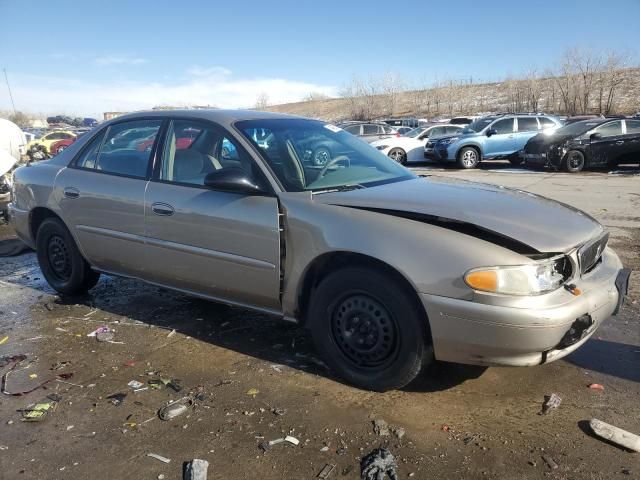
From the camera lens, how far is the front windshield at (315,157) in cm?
354

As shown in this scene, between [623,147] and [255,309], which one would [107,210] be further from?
[623,147]

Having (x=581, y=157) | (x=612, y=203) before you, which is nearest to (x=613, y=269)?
(x=612, y=203)

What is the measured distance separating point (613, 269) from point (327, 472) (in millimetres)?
2122

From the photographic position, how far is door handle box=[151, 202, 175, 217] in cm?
379

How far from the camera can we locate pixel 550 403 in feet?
9.81

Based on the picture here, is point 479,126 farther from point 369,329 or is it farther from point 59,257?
point 369,329

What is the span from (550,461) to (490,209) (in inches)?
53.0

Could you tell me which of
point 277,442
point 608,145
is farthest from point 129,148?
point 608,145

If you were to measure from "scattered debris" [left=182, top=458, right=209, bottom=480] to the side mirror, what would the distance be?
1.61 meters

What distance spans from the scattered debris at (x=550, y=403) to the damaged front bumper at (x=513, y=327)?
→ 13.6 inches

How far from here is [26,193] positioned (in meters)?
4.92

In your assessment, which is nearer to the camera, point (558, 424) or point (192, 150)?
point (558, 424)

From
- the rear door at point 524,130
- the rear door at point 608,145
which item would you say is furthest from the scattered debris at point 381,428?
the rear door at point 524,130

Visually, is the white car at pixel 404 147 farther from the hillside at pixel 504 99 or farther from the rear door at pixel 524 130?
the hillside at pixel 504 99
